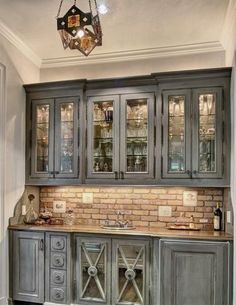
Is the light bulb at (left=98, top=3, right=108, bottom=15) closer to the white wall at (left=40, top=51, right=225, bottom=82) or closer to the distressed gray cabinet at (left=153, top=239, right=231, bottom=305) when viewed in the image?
the white wall at (left=40, top=51, right=225, bottom=82)

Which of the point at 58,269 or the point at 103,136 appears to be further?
the point at 103,136

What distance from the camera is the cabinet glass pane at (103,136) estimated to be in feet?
12.6

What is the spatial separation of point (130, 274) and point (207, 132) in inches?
67.3

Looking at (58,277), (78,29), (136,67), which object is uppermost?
(136,67)

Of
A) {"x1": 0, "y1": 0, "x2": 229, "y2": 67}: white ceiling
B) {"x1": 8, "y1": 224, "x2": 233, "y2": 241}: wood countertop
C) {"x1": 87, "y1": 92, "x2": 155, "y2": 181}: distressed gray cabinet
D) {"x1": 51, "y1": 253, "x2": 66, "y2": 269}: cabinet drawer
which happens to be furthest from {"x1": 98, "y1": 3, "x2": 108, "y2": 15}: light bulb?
{"x1": 51, "y1": 253, "x2": 66, "y2": 269}: cabinet drawer

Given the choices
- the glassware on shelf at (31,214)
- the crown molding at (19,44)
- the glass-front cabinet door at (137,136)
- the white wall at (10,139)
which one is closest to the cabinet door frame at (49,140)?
the white wall at (10,139)

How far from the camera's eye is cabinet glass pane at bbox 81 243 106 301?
3.52 m

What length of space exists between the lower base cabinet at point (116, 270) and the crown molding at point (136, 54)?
2.22m

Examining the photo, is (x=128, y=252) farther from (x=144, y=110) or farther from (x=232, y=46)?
(x=232, y=46)

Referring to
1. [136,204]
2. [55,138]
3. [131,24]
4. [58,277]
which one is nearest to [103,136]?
[55,138]

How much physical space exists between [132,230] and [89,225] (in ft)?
2.32

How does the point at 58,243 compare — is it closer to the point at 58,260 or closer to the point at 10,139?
the point at 58,260

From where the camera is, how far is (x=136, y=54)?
163 inches

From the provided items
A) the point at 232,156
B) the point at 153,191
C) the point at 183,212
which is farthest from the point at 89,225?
the point at 232,156
